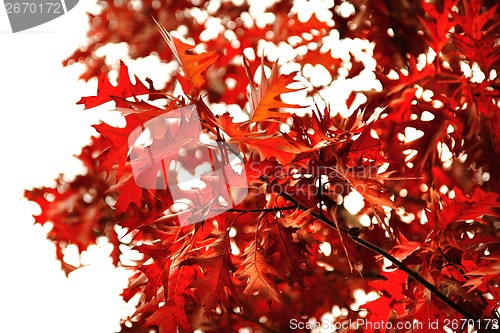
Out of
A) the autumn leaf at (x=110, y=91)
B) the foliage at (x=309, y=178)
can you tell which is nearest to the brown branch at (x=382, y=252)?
the foliage at (x=309, y=178)

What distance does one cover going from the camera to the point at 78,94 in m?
1.06

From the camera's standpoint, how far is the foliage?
0.43 m

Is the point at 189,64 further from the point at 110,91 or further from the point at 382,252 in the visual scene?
the point at 382,252

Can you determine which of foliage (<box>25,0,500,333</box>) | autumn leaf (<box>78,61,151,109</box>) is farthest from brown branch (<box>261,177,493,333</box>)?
autumn leaf (<box>78,61,151,109</box>)

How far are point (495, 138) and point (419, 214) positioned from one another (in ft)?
0.58

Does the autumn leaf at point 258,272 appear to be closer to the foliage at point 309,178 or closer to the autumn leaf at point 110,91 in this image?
the foliage at point 309,178

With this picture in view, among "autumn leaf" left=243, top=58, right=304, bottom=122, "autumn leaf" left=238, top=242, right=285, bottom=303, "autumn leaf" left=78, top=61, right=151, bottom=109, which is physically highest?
"autumn leaf" left=78, top=61, right=151, bottom=109

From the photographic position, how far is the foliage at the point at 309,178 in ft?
1.39

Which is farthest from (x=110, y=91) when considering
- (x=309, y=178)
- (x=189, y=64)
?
(x=309, y=178)

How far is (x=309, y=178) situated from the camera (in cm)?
48

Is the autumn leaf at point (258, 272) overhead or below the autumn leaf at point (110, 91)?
below

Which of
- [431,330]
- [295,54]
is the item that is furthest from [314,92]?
[431,330]

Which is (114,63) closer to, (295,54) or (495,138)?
(295,54)

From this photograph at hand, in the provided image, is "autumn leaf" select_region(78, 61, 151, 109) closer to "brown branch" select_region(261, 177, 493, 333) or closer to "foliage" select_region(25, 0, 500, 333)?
"foliage" select_region(25, 0, 500, 333)
